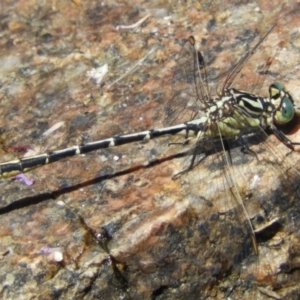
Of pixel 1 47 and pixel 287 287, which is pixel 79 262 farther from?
pixel 1 47

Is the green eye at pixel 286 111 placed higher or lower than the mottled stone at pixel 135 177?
higher

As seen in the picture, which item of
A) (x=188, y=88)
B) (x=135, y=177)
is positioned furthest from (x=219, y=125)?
(x=135, y=177)

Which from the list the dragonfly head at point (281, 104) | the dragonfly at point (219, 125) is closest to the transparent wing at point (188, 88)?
the dragonfly at point (219, 125)

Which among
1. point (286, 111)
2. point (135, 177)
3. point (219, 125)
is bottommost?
point (135, 177)

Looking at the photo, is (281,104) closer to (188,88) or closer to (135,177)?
(188,88)

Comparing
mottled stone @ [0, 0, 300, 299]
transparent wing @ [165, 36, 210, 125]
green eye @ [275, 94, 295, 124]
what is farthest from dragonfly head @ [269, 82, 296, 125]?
transparent wing @ [165, 36, 210, 125]

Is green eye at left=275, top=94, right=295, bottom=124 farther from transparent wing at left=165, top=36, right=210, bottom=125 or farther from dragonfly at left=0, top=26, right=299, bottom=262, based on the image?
transparent wing at left=165, top=36, right=210, bottom=125

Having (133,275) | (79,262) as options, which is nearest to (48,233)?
(79,262)

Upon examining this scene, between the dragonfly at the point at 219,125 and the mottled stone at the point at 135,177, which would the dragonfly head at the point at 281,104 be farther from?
the mottled stone at the point at 135,177
